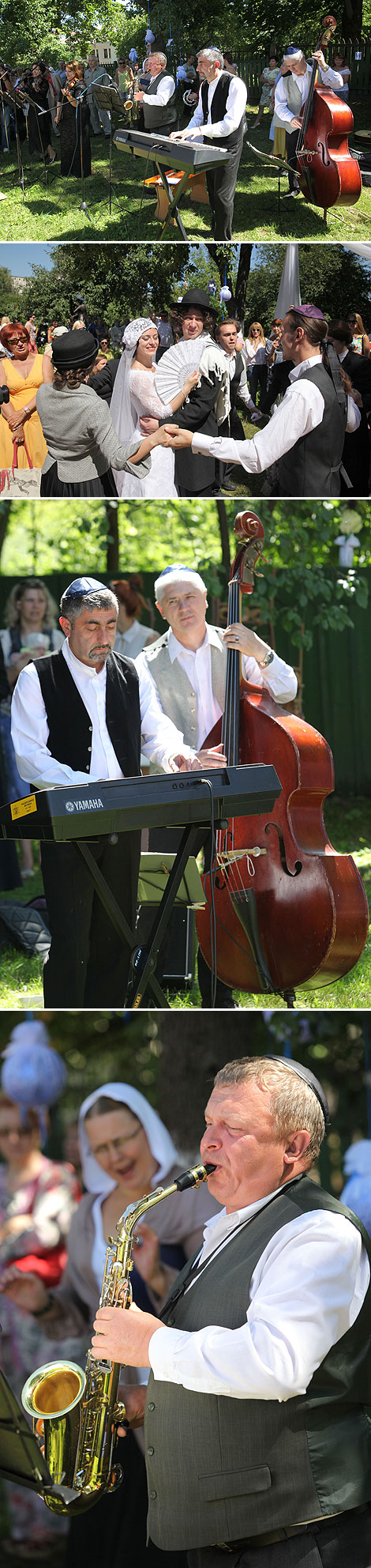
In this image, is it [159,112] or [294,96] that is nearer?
[294,96]

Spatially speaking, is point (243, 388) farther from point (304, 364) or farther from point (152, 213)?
point (152, 213)

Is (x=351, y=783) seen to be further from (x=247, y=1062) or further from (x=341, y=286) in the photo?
(x=247, y=1062)

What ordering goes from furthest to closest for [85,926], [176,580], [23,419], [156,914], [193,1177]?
[23,419]
[176,580]
[85,926]
[156,914]
[193,1177]

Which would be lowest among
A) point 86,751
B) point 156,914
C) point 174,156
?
point 156,914

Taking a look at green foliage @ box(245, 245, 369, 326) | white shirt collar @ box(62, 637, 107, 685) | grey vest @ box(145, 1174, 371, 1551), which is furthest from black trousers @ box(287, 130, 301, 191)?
grey vest @ box(145, 1174, 371, 1551)

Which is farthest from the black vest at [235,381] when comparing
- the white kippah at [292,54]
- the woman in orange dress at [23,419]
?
the white kippah at [292,54]

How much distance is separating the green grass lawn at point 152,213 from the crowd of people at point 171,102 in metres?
0.06

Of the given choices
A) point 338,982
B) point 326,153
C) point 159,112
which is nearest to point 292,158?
point 326,153

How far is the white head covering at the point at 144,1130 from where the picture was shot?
327 centimetres

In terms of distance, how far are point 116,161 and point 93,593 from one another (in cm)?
370

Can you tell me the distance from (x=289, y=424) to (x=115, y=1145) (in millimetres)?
2458

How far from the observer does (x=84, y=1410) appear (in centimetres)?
263

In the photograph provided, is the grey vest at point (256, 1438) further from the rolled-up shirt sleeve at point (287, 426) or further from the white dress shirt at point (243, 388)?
the white dress shirt at point (243, 388)

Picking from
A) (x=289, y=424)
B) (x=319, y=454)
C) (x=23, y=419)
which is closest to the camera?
(x=289, y=424)
